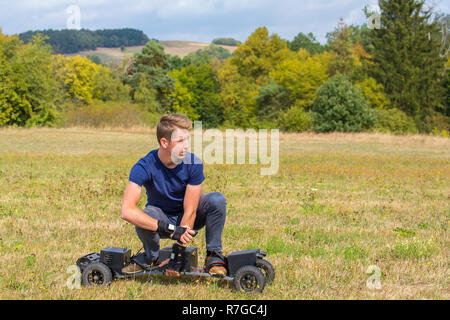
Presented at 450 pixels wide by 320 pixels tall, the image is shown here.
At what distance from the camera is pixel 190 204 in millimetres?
4812

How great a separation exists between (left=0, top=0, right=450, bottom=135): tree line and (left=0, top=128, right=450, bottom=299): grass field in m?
43.6

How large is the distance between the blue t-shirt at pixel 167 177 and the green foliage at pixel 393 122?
56.8m

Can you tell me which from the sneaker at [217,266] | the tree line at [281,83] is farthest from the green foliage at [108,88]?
the sneaker at [217,266]

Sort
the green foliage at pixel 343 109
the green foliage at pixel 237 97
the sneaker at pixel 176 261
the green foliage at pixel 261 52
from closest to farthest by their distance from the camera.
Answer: the sneaker at pixel 176 261, the green foliage at pixel 343 109, the green foliage at pixel 237 97, the green foliage at pixel 261 52

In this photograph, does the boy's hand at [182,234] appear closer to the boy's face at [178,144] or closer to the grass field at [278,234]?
the grass field at [278,234]

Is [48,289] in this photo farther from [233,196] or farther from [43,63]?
[43,63]

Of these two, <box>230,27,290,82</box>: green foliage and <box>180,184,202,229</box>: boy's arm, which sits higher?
<box>230,27,290,82</box>: green foliage

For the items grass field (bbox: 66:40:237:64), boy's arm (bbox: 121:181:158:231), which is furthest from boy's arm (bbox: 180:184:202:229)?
grass field (bbox: 66:40:237:64)

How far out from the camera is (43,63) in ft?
171

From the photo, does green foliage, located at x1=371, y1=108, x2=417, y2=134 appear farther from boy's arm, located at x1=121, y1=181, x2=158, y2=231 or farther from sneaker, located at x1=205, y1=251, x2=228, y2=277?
boy's arm, located at x1=121, y1=181, x2=158, y2=231

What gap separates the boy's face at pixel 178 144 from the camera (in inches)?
185

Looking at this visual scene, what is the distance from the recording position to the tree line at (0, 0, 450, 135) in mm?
52625

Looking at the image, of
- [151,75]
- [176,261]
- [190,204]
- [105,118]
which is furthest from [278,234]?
[151,75]
